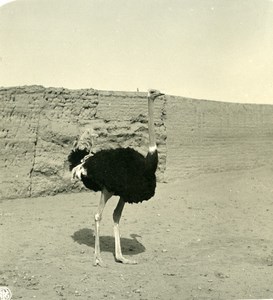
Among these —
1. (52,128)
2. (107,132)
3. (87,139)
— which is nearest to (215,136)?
(107,132)

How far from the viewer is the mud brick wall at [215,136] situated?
10.7 meters

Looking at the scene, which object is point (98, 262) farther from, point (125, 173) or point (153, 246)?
point (153, 246)

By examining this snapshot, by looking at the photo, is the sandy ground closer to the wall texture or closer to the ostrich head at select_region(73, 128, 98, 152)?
the wall texture

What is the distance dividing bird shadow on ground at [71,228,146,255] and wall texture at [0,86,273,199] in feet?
7.39

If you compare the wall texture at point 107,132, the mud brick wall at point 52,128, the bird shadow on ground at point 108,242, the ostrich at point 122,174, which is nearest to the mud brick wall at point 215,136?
the wall texture at point 107,132

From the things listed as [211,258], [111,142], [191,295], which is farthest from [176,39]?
[191,295]

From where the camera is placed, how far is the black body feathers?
5.72m

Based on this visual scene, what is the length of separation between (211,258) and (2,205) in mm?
3731

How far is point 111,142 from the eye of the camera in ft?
32.2

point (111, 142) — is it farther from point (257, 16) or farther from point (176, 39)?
point (257, 16)

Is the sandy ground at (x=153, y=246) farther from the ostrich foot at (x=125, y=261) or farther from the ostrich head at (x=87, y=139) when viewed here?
the ostrich head at (x=87, y=139)

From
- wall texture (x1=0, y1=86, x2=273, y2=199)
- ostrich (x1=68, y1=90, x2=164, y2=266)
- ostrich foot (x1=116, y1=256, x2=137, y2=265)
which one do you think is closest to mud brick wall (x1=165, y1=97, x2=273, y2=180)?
wall texture (x1=0, y1=86, x2=273, y2=199)

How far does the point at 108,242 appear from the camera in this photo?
676 cm

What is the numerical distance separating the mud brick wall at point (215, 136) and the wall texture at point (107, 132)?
0.02 m
